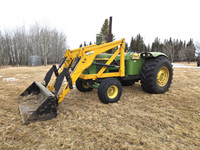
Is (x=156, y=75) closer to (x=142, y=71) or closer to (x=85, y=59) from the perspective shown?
(x=142, y=71)

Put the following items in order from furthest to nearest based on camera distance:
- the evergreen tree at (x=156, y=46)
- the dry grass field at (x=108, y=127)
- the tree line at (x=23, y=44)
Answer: the evergreen tree at (x=156, y=46)
the tree line at (x=23, y=44)
the dry grass field at (x=108, y=127)

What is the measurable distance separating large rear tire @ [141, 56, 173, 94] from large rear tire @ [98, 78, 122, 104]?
4.03 ft

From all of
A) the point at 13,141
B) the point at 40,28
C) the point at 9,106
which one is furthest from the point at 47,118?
the point at 40,28

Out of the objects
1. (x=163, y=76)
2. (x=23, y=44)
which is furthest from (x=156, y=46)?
(x=163, y=76)

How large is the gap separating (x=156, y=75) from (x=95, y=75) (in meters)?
2.09

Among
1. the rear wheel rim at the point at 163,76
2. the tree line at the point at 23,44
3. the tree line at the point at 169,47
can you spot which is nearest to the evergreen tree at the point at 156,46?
the tree line at the point at 169,47

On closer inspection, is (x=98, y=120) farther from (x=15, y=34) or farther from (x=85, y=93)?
(x=15, y=34)

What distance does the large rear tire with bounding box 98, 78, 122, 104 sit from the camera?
3.52 meters

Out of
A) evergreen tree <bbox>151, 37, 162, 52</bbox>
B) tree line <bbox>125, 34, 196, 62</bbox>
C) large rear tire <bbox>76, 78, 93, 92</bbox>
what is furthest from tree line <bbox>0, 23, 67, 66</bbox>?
evergreen tree <bbox>151, 37, 162, 52</bbox>

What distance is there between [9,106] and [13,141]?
1.55m

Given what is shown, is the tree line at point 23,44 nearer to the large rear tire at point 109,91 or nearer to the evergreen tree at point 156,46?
the large rear tire at point 109,91

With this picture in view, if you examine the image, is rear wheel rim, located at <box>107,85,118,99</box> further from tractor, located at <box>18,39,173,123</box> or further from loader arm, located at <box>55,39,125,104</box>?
loader arm, located at <box>55,39,125,104</box>

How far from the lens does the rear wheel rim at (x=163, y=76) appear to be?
4.80 m

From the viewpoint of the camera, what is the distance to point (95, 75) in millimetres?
3828
